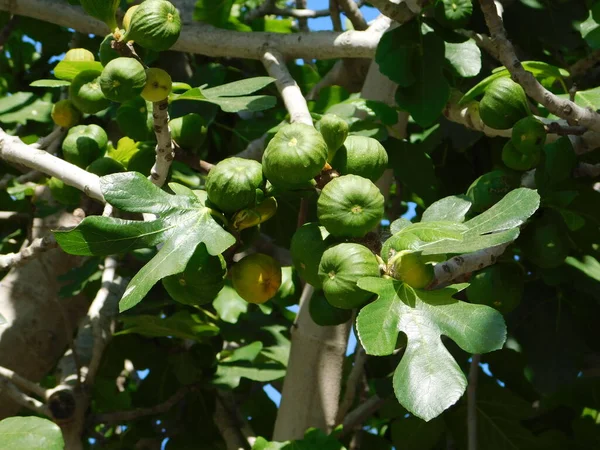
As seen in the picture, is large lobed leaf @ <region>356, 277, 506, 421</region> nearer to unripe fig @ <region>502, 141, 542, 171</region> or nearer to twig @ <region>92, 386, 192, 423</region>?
unripe fig @ <region>502, 141, 542, 171</region>

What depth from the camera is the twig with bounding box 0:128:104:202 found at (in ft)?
5.68

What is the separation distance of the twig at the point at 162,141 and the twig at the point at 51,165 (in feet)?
0.48

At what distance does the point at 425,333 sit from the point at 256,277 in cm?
41

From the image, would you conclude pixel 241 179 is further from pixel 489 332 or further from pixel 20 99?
pixel 20 99

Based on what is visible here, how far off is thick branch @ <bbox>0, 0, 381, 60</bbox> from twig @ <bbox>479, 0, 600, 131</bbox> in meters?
0.77

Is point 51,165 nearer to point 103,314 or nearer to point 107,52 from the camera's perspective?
point 107,52

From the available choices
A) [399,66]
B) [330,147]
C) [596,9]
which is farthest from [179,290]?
[596,9]

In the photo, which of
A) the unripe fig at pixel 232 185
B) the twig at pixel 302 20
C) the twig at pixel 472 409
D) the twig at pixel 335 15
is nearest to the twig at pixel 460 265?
the unripe fig at pixel 232 185

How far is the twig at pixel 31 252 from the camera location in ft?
6.05

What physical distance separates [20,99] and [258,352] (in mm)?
1356

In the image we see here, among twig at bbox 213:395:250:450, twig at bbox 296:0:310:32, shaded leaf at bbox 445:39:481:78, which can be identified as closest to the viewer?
shaded leaf at bbox 445:39:481:78

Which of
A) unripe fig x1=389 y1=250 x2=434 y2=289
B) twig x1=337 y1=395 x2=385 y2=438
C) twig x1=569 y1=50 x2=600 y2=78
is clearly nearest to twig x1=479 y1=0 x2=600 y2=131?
unripe fig x1=389 y1=250 x2=434 y2=289

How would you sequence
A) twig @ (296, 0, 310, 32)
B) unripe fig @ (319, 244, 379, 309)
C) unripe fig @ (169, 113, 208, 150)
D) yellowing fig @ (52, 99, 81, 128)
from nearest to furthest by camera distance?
unripe fig @ (319, 244, 379, 309)
unripe fig @ (169, 113, 208, 150)
yellowing fig @ (52, 99, 81, 128)
twig @ (296, 0, 310, 32)

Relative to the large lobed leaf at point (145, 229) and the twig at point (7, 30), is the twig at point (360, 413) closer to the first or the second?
the large lobed leaf at point (145, 229)
